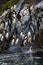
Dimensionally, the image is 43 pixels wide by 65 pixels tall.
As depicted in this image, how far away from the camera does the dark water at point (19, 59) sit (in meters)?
15.6

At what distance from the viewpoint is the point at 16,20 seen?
69.3 ft

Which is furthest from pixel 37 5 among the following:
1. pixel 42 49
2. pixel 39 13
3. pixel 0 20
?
pixel 42 49

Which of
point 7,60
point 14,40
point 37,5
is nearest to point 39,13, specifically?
point 37,5

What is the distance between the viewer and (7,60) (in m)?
16.4

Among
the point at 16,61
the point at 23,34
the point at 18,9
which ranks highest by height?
the point at 18,9

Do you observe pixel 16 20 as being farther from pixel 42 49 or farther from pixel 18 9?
pixel 42 49

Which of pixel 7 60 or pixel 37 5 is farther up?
pixel 37 5

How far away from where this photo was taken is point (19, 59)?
1644 cm

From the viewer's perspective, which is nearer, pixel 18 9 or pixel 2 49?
pixel 2 49

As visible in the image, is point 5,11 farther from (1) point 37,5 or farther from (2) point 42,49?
(2) point 42,49

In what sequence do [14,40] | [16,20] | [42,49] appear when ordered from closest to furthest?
[42,49] → [14,40] → [16,20]

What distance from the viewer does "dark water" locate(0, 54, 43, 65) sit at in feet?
51.2

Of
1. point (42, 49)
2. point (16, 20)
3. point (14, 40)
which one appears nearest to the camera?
point (42, 49)

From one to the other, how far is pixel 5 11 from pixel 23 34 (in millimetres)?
2867
